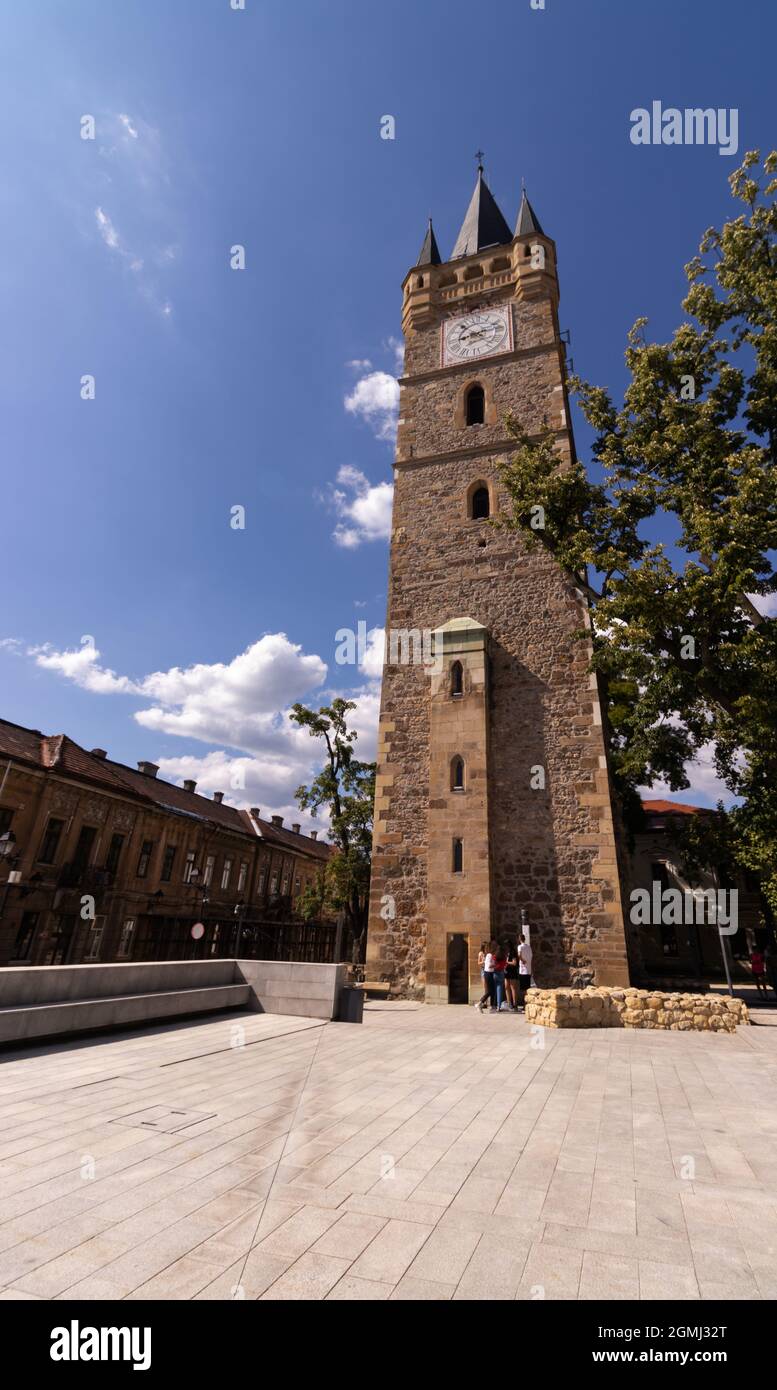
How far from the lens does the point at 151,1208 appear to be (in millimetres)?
3184

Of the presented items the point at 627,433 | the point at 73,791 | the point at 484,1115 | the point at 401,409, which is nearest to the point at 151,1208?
the point at 484,1115

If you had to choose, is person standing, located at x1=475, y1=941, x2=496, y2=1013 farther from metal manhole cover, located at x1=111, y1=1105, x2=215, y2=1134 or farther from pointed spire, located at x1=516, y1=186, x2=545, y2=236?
pointed spire, located at x1=516, y1=186, x2=545, y2=236

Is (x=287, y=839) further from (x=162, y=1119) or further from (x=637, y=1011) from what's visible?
(x=162, y=1119)

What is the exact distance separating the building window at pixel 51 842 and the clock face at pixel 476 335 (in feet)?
75.4

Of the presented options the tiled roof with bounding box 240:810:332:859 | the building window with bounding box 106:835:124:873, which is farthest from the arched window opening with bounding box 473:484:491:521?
the tiled roof with bounding box 240:810:332:859

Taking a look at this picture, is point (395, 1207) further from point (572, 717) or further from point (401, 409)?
point (401, 409)

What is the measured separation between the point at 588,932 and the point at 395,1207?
37.3 ft

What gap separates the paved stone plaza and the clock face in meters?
21.3

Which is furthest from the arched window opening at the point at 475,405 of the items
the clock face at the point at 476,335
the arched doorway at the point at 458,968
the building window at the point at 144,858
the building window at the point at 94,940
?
the building window at the point at 94,940

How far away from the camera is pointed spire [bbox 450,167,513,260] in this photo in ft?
81.1

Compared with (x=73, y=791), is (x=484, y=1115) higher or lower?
lower

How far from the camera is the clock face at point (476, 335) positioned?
20.6 meters

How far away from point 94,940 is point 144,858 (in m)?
4.13

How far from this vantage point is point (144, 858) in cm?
2808
